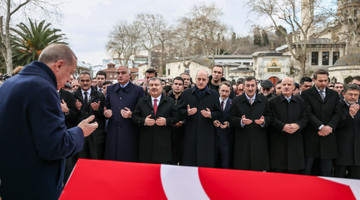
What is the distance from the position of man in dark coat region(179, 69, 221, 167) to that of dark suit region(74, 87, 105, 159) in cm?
176

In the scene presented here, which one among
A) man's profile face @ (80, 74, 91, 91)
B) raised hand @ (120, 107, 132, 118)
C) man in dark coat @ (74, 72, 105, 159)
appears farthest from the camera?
man's profile face @ (80, 74, 91, 91)

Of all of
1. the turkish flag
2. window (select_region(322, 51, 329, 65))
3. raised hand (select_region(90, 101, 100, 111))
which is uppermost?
window (select_region(322, 51, 329, 65))

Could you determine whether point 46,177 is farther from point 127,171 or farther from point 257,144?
point 257,144

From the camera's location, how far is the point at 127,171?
2795 millimetres

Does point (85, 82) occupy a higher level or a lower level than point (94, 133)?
higher

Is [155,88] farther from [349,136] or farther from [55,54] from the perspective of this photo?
[349,136]

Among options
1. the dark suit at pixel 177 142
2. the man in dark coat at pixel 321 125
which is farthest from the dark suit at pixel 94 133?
the man in dark coat at pixel 321 125

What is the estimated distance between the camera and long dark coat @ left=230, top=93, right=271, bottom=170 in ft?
16.9

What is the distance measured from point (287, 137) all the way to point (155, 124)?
2561 millimetres

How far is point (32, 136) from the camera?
2.19 m

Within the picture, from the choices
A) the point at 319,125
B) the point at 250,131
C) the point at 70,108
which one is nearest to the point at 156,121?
the point at 250,131

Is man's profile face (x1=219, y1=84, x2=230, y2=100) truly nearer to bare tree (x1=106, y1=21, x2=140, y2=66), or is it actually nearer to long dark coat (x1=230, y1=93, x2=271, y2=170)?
long dark coat (x1=230, y1=93, x2=271, y2=170)

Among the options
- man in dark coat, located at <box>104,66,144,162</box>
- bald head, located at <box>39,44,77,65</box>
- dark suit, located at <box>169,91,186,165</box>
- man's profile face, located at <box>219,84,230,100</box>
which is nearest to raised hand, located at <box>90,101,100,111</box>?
man in dark coat, located at <box>104,66,144,162</box>

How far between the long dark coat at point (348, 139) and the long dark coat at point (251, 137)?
55.3 inches
